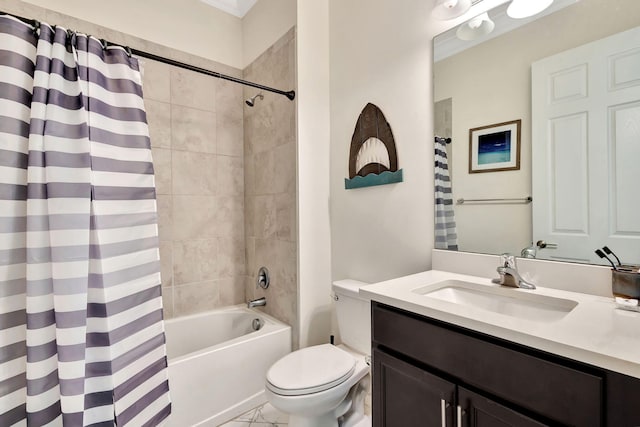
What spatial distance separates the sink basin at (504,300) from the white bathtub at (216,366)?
45.6 inches

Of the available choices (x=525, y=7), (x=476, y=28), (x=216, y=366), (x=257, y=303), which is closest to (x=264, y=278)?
(x=257, y=303)

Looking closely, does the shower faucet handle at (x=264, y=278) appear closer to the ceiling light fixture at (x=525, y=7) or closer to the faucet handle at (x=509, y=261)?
the faucet handle at (x=509, y=261)

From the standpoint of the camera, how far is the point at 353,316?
162cm

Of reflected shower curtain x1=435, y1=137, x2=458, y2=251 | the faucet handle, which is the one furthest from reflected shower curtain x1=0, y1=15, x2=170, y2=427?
the faucet handle

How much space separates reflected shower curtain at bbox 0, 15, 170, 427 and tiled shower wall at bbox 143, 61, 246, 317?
94 cm

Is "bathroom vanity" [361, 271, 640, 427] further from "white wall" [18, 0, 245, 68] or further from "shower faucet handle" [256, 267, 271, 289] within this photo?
"white wall" [18, 0, 245, 68]

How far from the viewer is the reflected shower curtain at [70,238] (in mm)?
990

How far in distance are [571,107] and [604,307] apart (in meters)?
0.67

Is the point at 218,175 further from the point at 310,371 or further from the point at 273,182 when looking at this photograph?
the point at 310,371

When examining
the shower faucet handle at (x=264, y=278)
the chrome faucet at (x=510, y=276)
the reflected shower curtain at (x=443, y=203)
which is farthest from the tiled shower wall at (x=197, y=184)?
the chrome faucet at (x=510, y=276)

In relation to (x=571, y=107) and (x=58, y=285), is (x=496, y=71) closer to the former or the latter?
(x=571, y=107)

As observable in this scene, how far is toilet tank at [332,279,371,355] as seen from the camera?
1567 millimetres

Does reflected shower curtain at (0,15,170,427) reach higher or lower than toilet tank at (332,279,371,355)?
higher

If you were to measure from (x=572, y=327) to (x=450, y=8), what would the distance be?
1.29 metres
